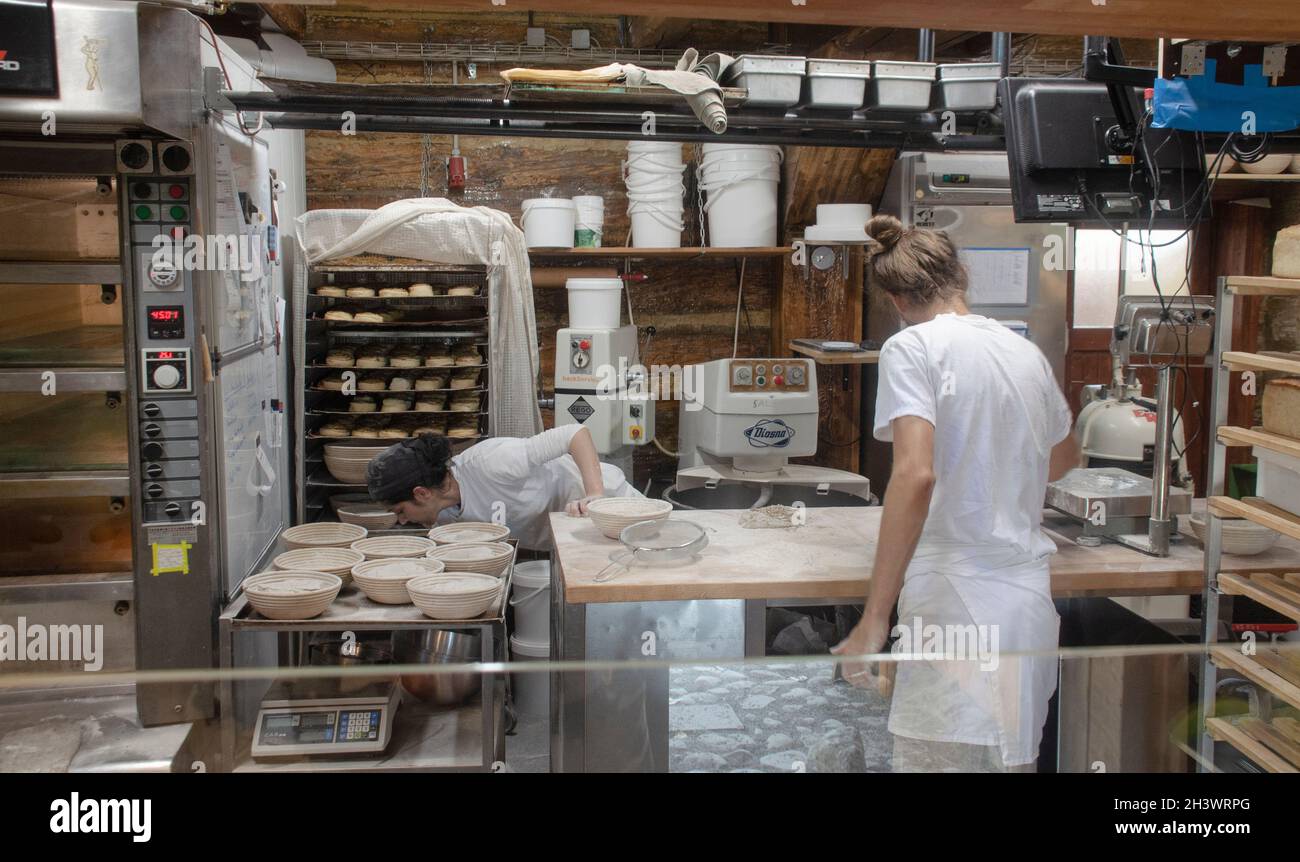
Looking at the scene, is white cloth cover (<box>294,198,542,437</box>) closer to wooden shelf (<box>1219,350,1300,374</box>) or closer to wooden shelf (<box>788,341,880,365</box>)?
wooden shelf (<box>788,341,880,365</box>)

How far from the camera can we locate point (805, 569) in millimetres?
2896

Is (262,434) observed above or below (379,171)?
below

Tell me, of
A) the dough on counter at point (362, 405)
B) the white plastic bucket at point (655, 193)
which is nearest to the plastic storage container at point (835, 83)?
the white plastic bucket at point (655, 193)

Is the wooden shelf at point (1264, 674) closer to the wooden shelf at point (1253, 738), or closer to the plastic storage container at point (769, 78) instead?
the wooden shelf at point (1253, 738)

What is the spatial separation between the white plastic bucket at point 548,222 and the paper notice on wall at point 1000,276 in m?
2.07

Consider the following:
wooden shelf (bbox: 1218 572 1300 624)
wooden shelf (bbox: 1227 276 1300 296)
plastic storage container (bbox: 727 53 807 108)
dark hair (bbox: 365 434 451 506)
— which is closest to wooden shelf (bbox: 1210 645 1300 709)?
wooden shelf (bbox: 1218 572 1300 624)

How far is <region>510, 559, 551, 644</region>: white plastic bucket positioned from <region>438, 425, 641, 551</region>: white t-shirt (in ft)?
0.61

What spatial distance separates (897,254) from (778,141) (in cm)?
186

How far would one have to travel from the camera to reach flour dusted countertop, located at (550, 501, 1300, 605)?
9.04ft

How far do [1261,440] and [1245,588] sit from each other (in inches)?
14.3
